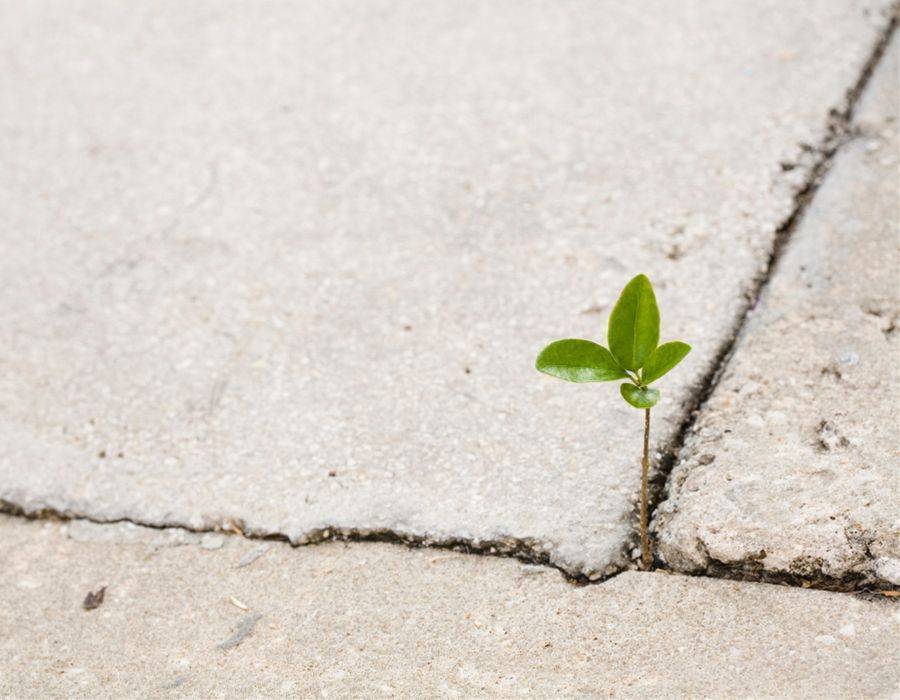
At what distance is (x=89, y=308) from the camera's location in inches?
75.6

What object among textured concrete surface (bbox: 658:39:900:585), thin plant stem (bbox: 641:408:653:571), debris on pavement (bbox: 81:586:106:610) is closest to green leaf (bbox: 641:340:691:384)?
thin plant stem (bbox: 641:408:653:571)

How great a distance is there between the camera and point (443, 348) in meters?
1.71

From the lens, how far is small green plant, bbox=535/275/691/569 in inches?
46.2

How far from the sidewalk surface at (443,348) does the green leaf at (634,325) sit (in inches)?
11.1

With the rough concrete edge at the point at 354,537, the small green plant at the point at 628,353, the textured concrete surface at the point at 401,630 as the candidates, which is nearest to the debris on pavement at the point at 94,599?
the textured concrete surface at the point at 401,630

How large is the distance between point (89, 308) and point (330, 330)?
49 cm

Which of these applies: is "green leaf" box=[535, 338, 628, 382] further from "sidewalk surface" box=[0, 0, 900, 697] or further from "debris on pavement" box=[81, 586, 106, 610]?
"debris on pavement" box=[81, 586, 106, 610]

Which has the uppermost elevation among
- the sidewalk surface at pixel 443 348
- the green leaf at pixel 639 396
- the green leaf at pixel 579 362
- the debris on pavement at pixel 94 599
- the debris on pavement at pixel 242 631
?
the green leaf at pixel 579 362

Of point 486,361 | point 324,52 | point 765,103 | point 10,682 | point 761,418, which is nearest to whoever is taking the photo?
point 10,682

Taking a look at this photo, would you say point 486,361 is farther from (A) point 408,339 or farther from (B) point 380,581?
(B) point 380,581

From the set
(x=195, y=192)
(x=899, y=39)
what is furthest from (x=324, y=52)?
(x=899, y=39)

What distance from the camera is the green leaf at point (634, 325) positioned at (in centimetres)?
117

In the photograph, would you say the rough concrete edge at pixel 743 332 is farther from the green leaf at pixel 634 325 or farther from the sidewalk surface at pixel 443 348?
the green leaf at pixel 634 325

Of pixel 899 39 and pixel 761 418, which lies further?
pixel 899 39
